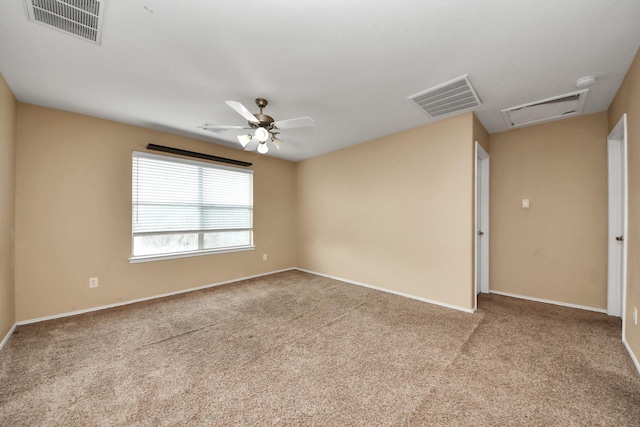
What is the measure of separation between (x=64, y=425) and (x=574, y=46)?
430 cm

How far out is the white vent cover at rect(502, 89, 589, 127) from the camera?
271 cm

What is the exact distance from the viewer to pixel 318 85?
246 cm

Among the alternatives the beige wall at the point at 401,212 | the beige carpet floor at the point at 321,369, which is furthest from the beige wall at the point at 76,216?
the beige wall at the point at 401,212

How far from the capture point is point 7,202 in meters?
2.52

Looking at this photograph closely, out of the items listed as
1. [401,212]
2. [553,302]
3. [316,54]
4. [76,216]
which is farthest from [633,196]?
[76,216]

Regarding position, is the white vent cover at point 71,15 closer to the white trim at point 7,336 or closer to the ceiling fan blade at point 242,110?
the ceiling fan blade at point 242,110

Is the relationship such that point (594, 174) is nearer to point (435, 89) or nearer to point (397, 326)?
point (435, 89)

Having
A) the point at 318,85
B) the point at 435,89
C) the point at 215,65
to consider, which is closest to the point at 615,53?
the point at 435,89

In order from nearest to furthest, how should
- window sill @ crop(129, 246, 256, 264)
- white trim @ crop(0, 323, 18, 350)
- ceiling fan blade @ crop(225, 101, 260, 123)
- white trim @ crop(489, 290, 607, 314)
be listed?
ceiling fan blade @ crop(225, 101, 260, 123)
white trim @ crop(0, 323, 18, 350)
white trim @ crop(489, 290, 607, 314)
window sill @ crop(129, 246, 256, 264)

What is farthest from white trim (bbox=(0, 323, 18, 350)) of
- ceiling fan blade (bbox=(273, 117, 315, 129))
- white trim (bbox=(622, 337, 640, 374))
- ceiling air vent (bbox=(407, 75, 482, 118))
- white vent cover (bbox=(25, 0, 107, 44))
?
white trim (bbox=(622, 337, 640, 374))

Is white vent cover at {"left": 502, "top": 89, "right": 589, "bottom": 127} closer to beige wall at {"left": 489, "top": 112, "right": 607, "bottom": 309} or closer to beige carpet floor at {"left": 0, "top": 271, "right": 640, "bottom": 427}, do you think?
beige wall at {"left": 489, "top": 112, "right": 607, "bottom": 309}

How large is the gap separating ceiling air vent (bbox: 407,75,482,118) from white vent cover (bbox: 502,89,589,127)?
2.01 ft

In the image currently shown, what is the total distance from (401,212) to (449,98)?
1.69 metres

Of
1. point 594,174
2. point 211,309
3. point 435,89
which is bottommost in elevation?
point 211,309
